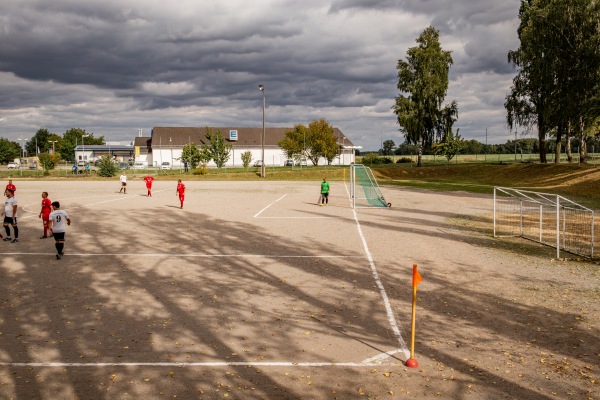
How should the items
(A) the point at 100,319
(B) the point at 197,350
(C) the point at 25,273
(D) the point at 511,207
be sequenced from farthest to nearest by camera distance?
(D) the point at 511,207, (C) the point at 25,273, (A) the point at 100,319, (B) the point at 197,350

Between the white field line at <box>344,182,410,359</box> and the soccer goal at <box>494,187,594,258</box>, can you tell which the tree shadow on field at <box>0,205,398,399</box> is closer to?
the white field line at <box>344,182,410,359</box>

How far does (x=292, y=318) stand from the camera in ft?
28.6

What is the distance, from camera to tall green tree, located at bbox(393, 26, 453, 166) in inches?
2493

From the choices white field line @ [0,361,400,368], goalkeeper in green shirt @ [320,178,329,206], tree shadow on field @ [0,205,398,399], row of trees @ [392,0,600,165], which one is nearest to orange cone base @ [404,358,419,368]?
white field line @ [0,361,400,368]

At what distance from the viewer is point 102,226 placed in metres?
20.0

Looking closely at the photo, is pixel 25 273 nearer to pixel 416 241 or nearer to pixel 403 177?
pixel 416 241

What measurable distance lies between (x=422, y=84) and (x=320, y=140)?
2252cm

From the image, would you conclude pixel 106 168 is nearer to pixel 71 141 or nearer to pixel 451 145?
pixel 451 145

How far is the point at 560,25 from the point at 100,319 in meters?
44.7

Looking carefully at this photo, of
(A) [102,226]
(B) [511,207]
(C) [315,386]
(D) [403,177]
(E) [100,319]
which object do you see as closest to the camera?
(C) [315,386]

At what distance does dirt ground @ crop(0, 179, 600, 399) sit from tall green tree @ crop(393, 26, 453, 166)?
49.1m

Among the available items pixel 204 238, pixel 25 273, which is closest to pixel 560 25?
pixel 204 238

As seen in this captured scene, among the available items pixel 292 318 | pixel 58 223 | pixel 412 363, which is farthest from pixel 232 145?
pixel 412 363

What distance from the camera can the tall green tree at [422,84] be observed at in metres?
63.3
